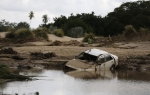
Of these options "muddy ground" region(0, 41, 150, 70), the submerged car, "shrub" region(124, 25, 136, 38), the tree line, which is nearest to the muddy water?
the submerged car

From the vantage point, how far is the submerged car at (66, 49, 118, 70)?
32381 millimetres

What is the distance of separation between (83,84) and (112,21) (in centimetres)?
5471

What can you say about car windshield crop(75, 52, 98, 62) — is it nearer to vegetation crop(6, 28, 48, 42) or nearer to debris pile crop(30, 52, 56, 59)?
debris pile crop(30, 52, 56, 59)

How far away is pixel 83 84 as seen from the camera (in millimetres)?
25375

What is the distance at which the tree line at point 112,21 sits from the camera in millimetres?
76750

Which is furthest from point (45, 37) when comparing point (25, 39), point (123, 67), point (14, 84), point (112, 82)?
point (14, 84)

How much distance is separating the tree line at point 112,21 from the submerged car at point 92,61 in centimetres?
3894

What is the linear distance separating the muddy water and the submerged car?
62 cm

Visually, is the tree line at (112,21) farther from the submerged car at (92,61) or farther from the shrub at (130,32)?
the submerged car at (92,61)

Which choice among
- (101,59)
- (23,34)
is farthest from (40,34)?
(101,59)

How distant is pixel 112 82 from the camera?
2706cm

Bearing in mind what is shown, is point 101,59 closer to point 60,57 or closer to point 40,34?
point 60,57

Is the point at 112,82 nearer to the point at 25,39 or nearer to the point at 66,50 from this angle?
the point at 66,50

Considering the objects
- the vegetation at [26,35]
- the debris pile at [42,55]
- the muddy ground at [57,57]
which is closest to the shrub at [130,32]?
the muddy ground at [57,57]
